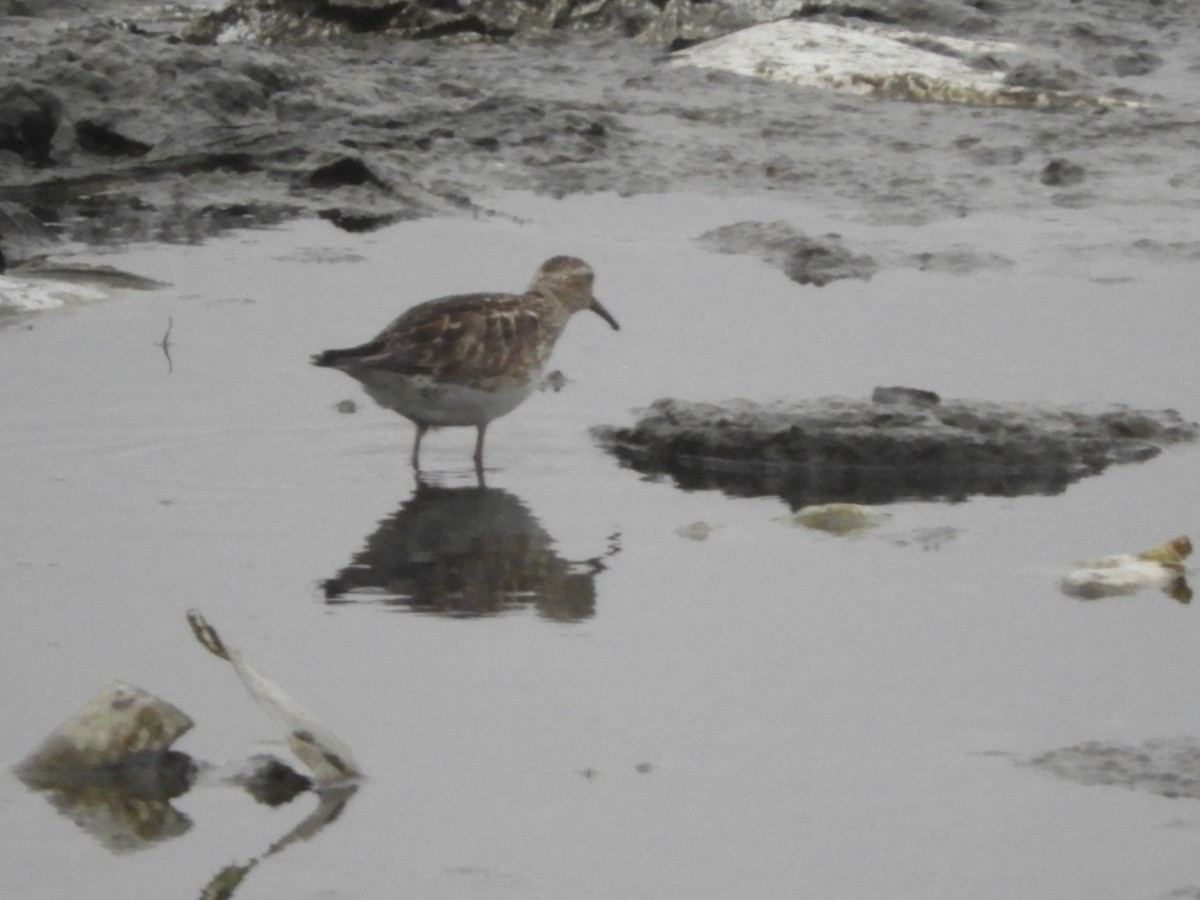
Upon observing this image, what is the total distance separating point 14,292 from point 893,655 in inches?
186

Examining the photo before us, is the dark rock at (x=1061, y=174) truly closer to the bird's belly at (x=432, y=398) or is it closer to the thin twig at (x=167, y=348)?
the bird's belly at (x=432, y=398)

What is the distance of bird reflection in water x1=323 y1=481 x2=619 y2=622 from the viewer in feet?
21.1

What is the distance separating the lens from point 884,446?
25.5 ft

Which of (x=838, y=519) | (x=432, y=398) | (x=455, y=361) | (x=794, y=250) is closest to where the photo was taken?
(x=838, y=519)

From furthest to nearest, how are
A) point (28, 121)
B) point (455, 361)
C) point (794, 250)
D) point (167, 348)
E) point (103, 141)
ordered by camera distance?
1. point (103, 141)
2. point (28, 121)
3. point (794, 250)
4. point (167, 348)
5. point (455, 361)

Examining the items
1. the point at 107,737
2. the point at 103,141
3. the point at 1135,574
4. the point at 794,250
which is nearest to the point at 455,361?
the point at 1135,574

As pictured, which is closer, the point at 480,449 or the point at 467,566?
the point at 467,566

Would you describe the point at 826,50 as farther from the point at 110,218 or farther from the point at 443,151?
the point at 110,218

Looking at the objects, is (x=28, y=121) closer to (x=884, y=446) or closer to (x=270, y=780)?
(x=884, y=446)

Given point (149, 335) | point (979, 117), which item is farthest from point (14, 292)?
point (979, 117)

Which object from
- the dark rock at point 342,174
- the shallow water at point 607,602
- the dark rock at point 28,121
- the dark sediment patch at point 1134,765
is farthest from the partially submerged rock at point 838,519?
the dark rock at point 28,121

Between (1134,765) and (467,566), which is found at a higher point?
(1134,765)

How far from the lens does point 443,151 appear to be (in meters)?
12.5

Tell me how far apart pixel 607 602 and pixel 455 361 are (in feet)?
6.17
